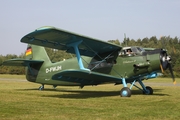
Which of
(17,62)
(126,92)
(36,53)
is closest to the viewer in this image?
(126,92)

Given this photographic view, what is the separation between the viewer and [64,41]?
496 inches

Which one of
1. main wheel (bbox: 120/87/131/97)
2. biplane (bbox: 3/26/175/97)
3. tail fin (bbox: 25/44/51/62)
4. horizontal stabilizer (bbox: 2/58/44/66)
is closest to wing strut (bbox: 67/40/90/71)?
biplane (bbox: 3/26/175/97)

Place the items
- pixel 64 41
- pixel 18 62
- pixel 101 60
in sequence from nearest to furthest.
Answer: pixel 64 41
pixel 101 60
pixel 18 62

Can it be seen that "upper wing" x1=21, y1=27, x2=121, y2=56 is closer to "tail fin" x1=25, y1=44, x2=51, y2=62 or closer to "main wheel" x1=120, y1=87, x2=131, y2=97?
"main wheel" x1=120, y1=87, x2=131, y2=97

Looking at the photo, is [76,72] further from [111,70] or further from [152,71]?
[152,71]

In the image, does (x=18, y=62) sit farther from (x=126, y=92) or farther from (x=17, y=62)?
(x=126, y=92)

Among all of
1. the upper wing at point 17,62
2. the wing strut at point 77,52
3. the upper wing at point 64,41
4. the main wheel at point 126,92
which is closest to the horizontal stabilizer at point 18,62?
the upper wing at point 17,62

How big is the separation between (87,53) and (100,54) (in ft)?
2.77

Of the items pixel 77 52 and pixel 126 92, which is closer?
pixel 126 92

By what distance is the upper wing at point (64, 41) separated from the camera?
10.9 metres

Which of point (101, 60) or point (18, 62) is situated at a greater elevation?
point (18, 62)

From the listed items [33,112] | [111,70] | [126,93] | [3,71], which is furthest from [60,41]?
[3,71]

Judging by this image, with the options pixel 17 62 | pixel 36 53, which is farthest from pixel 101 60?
pixel 36 53

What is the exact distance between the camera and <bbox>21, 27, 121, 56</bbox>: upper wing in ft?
35.8
